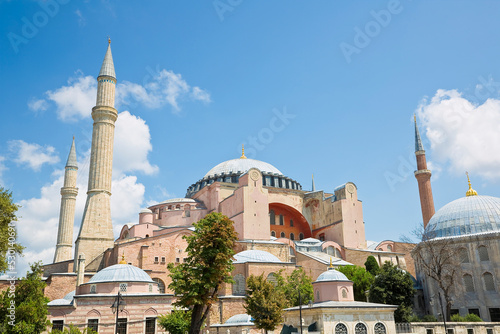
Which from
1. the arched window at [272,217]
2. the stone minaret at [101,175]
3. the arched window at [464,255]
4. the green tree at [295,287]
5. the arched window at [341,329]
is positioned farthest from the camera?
the arched window at [272,217]

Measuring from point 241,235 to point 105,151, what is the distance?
39.4 ft

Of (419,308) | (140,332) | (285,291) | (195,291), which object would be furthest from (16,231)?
(419,308)

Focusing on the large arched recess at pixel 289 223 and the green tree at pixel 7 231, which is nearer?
the green tree at pixel 7 231

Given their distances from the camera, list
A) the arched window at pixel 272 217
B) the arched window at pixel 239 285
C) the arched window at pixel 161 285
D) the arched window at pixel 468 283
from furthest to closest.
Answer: the arched window at pixel 272 217, the arched window at pixel 161 285, the arched window at pixel 468 283, the arched window at pixel 239 285

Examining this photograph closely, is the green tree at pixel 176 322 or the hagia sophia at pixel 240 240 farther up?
the hagia sophia at pixel 240 240

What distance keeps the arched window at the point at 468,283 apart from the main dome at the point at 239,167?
65.4 ft

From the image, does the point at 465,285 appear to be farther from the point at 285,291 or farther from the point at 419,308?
the point at 285,291

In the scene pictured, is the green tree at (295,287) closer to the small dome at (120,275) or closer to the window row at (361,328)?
the window row at (361,328)

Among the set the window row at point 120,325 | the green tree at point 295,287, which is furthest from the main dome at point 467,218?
the window row at point 120,325

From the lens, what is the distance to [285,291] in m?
25.1

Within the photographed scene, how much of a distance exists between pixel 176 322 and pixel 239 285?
6822mm

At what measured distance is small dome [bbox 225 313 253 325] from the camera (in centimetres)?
2284

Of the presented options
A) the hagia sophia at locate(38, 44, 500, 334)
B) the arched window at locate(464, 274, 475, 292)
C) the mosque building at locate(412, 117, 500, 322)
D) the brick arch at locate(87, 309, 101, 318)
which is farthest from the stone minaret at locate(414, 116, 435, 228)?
the brick arch at locate(87, 309, 101, 318)

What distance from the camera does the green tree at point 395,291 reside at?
24.1 m
